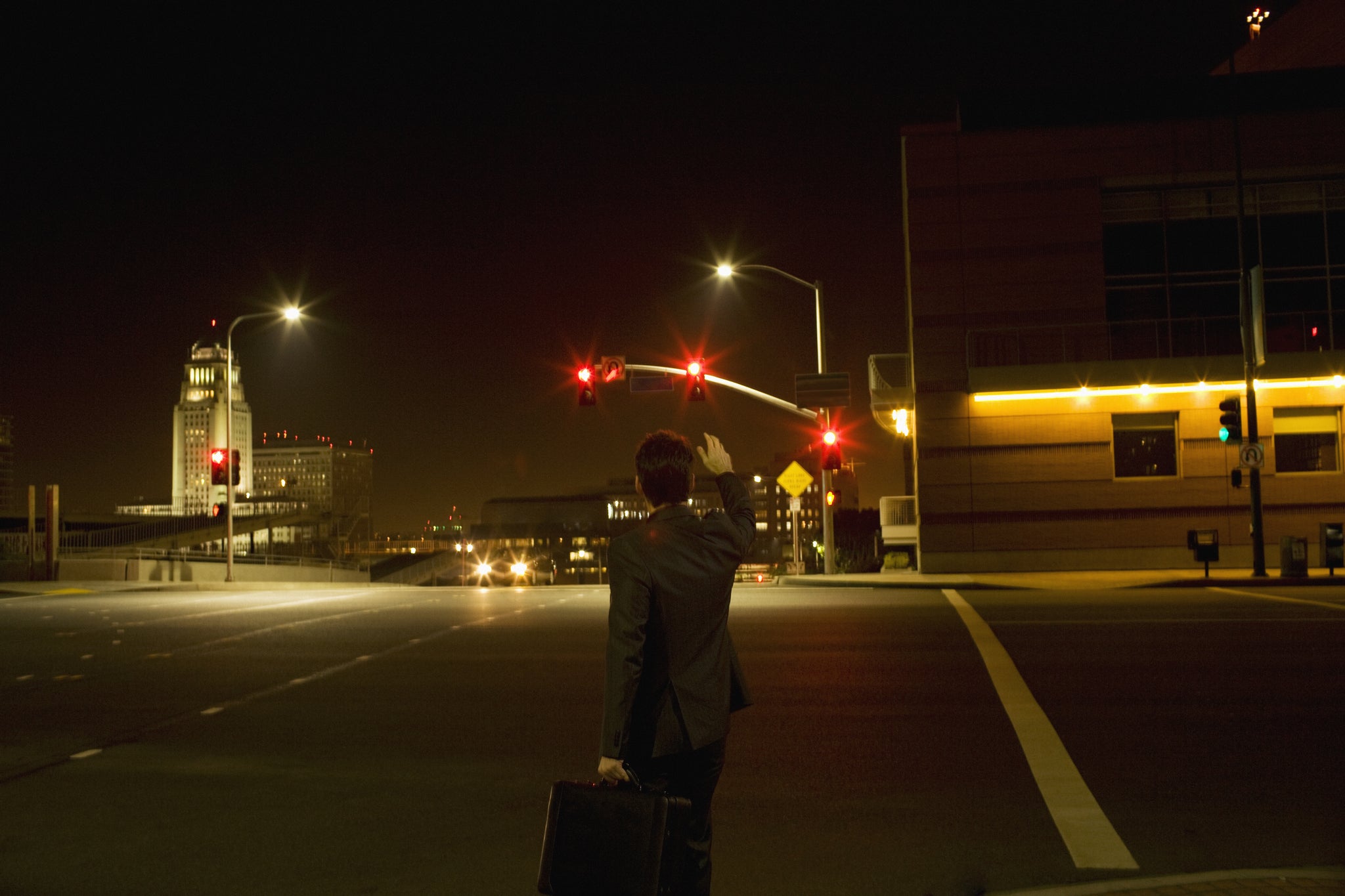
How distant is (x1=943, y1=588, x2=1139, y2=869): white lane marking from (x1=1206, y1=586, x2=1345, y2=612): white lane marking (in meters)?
7.05

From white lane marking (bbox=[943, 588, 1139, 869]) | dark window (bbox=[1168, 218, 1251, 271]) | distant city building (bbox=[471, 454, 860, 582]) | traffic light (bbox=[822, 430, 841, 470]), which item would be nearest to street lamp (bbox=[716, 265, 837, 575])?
traffic light (bbox=[822, 430, 841, 470])

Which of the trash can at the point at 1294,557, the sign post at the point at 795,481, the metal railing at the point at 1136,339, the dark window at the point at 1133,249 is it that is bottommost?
the trash can at the point at 1294,557

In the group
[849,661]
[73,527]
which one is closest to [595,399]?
[849,661]

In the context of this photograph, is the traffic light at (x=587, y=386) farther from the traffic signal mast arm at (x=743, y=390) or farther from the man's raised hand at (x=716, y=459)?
the man's raised hand at (x=716, y=459)

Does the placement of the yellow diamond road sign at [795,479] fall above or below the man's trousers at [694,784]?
above

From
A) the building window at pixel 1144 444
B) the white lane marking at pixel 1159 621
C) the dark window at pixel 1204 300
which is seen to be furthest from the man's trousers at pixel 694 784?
the dark window at pixel 1204 300

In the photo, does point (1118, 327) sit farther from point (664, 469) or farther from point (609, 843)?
point (609, 843)

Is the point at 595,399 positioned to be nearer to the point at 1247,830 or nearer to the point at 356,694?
the point at 356,694

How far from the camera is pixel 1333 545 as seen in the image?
81.7 feet

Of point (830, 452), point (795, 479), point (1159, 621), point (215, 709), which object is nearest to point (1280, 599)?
point (1159, 621)

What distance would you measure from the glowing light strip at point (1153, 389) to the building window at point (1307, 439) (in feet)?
2.13

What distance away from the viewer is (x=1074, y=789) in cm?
659

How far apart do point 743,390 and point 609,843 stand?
86.3ft

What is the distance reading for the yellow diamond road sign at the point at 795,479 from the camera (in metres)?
30.4
